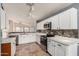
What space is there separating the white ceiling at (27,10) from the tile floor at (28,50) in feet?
1.33

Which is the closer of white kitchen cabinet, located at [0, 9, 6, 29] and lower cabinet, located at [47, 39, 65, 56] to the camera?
white kitchen cabinet, located at [0, 9, 6, 29]

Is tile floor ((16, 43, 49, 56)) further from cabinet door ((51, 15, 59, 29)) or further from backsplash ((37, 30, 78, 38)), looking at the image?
cabinet door ((51, 15, 59, 29))

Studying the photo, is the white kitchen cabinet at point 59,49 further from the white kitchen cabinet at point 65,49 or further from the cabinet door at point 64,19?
the cabinet door at point 64,19

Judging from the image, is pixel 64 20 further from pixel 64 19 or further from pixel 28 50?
pixel 28 50

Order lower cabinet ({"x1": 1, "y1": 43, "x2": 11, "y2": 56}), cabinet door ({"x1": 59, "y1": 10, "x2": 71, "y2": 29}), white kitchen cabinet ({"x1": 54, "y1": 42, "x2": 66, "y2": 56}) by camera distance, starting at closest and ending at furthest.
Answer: lower cabinet ({"x1": 1, "y1": 43, "x2": 11, "y2": 56})
white kitchen cabinet ({"x1": 54, "y1": 42, "x2": 66, "y2": 56})
cabinet door ({"x1": 59, "y1": 10, "x2": 71, "y2": 29})

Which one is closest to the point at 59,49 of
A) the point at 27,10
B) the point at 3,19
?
the point at 27,10

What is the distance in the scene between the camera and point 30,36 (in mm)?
1552

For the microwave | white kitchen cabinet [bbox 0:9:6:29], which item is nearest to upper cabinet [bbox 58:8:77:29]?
the microwave

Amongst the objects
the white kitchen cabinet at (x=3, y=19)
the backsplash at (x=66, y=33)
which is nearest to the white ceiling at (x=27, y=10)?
the white kitchen cabinet at (x=3, y=19)

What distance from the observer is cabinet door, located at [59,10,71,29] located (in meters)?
1.62

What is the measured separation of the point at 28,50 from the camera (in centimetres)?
150

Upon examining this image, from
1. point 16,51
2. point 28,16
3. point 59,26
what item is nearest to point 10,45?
point 16,51

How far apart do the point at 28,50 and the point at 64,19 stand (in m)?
0.89

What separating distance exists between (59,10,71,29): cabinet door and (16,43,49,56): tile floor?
2.17 feet
